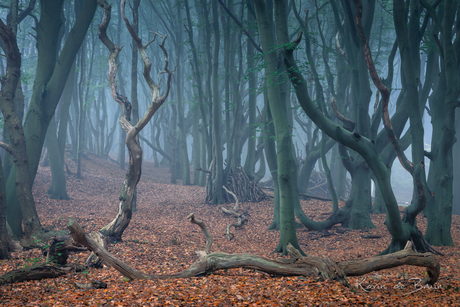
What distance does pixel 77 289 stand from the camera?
13.1ft

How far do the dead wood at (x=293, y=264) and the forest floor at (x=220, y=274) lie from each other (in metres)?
0.14

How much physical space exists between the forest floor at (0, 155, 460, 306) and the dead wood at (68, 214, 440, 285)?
14 cm

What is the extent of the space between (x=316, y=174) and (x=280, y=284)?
17807mm

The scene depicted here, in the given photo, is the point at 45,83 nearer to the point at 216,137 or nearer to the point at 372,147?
the point at 216,137

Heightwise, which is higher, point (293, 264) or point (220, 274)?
point (293, 264)

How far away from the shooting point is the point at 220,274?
4746mm

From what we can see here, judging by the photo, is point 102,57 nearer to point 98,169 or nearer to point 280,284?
point 98,169

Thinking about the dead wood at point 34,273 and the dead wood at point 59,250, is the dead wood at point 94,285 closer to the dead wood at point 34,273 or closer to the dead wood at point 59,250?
the dead wood at point 34,273

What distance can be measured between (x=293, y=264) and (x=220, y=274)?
1.11 meters

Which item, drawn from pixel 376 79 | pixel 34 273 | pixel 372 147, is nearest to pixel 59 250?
pixel 34 273

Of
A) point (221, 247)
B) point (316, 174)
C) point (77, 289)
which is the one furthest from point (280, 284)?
point (316, 174)

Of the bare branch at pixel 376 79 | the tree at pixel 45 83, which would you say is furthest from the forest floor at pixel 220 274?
the bare branch at pixel 376 79

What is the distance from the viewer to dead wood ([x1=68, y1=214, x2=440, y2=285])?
167 inches

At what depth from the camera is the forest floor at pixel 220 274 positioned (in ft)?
11.3
